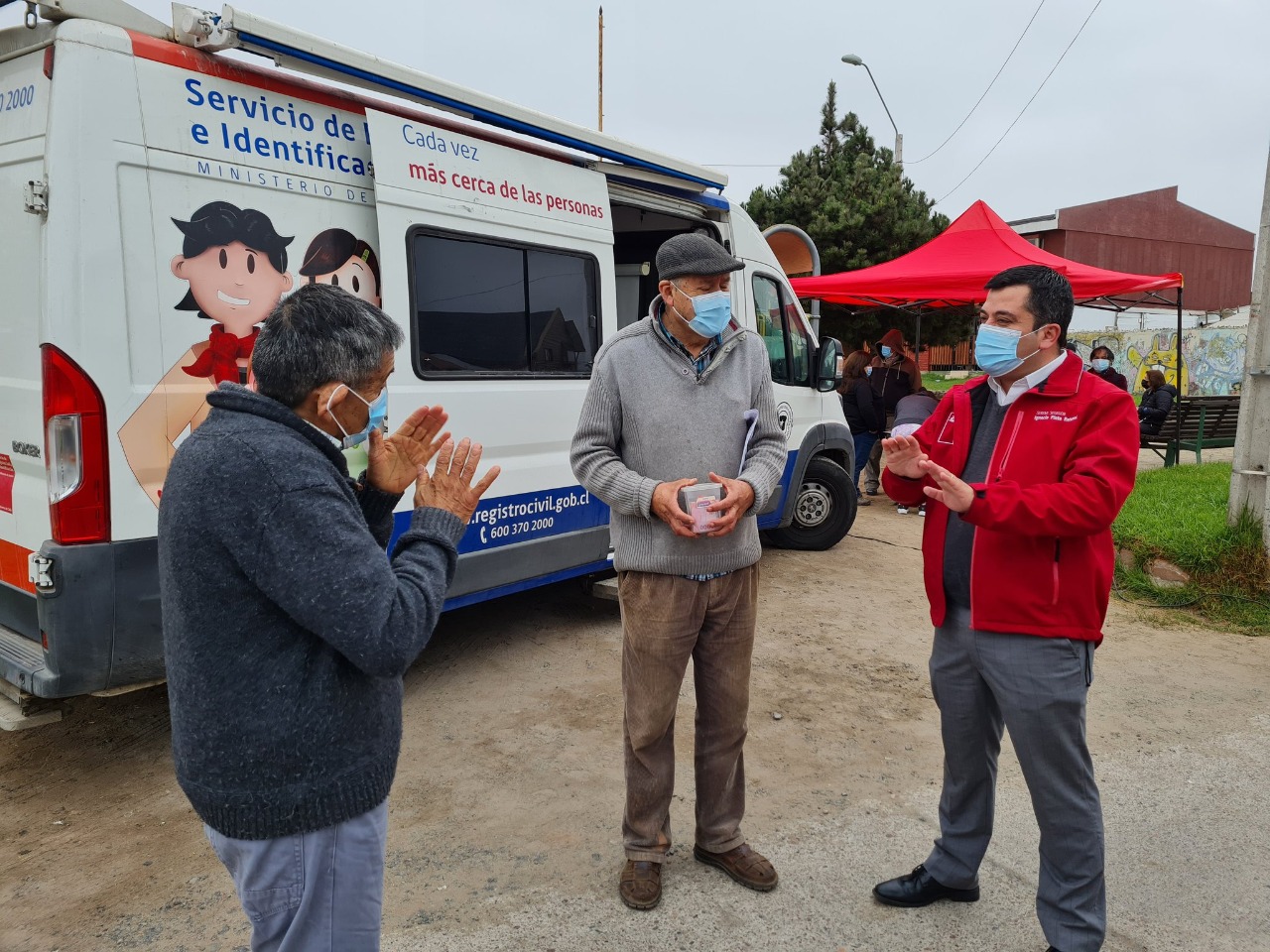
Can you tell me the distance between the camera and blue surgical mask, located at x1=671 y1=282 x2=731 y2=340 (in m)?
2.72

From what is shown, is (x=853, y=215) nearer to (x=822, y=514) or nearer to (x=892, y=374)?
(x=892, y=374)

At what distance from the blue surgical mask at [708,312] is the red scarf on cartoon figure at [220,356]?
169cm

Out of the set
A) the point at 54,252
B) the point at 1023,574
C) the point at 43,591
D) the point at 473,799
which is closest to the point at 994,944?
the point at 1023,574

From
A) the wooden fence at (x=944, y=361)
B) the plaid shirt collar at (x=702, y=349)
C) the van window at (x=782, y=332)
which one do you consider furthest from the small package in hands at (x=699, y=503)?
the wooden fence at (x=944, y=361)

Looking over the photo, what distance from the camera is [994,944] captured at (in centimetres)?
262

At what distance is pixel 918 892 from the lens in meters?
2.79

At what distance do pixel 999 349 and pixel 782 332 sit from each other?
13.9 ft

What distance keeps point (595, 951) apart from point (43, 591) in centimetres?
222

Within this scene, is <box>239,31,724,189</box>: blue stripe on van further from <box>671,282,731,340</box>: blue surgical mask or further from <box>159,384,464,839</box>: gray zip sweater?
<box>159,384,464,839</box>: gray zip sweater

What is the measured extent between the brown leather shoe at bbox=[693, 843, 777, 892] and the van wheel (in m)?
4.82

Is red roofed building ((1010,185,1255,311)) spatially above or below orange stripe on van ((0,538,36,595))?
above

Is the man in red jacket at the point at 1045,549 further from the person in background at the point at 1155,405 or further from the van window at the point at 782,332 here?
the person in background at the point at 1155,405

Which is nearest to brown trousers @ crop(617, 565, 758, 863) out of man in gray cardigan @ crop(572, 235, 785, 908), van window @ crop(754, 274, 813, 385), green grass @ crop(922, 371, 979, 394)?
man in gray cardigan @ crop(572, 235, 785, 908)

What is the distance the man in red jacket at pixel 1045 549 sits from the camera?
2.26m
